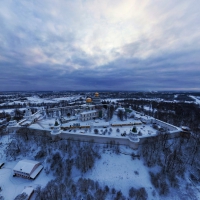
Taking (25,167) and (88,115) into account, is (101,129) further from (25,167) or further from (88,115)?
(25,167)

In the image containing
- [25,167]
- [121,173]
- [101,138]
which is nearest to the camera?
[25,167]

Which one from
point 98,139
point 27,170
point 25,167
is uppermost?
point 98,139

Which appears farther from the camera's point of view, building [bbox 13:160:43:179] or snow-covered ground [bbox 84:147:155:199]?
building [bbox 13:160:43:179]

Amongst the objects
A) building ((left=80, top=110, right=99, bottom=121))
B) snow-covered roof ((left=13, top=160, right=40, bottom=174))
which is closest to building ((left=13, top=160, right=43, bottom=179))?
snow-covered roof ((left=13, top=160, right=40, bottom=174))

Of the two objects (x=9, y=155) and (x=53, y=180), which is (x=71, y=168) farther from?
(x=9, y=155)

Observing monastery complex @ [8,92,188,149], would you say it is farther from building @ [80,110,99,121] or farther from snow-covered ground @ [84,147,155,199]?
snow-covered ground @ [84,147,155,199]

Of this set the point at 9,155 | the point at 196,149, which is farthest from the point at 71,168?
the point at 196,149

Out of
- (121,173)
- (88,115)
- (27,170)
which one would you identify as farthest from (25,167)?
(88,115)

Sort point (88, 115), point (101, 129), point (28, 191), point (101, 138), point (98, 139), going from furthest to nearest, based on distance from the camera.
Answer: point (88, 115), point (101, 129), point (98, 139), point (101, 138), point (28, 191)

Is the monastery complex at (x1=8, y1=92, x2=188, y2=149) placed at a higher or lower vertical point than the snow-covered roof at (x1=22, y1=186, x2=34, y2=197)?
higher
